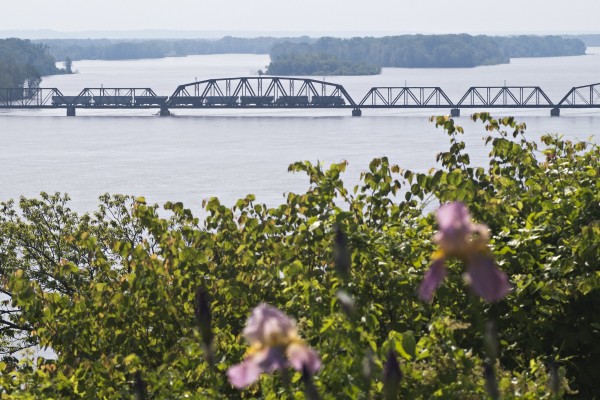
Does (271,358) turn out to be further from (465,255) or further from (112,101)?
(112,101)

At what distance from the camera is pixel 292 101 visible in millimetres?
178875

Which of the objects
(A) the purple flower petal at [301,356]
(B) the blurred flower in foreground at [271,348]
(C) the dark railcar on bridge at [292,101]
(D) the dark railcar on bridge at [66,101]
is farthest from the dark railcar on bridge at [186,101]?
(A) the purple flower petal at [301,356]

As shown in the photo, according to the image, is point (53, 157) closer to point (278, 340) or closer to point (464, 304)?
point (464, 304)

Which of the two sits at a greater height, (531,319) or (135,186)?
(531,319)

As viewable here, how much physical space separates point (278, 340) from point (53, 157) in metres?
101

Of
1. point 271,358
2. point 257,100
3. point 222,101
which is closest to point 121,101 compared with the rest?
point 222,101

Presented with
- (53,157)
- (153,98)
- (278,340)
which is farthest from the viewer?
(153,98)

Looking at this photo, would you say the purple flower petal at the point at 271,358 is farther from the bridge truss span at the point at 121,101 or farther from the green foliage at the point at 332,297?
the bridge truss span at the point at 121,101

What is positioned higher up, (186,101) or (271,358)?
(271,358)

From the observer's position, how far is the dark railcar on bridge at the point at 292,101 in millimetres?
178000

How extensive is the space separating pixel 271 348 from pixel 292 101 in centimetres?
Answer: 17590

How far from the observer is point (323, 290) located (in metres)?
10.2

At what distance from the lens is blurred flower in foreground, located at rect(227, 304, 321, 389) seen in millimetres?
3561

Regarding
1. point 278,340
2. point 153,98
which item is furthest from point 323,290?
point 153,98
